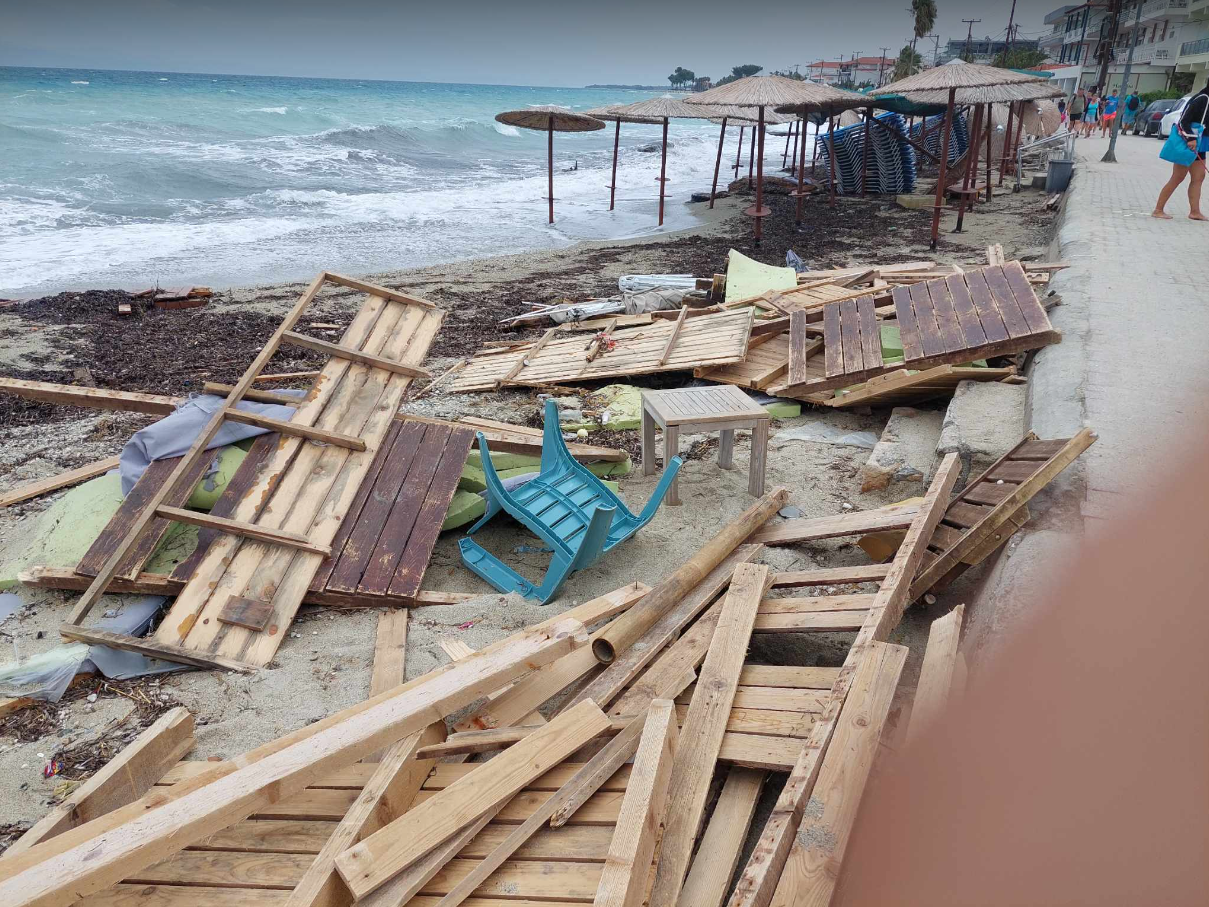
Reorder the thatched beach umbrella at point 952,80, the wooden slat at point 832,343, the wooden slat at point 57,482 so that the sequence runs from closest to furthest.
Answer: the wooden slat at point 57,482, the wooden slat at point 832,343, the thatched beach umbrella at point 952,80

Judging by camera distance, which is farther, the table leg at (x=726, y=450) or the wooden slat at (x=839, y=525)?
the table leg at (x=726, y=450)

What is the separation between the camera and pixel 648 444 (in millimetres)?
6156

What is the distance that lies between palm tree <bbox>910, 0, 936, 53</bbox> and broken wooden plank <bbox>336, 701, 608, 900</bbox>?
76751 mm

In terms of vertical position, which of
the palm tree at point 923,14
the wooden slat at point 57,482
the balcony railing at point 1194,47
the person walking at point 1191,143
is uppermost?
the palm tree at point 923,14

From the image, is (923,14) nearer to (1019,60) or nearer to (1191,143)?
(1019,60)

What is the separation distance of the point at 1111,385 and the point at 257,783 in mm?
5482

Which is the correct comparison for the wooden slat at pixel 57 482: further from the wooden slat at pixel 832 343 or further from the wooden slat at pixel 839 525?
the wooden slat at pixel 832 343

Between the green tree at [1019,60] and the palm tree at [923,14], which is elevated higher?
the palm tree at [923,14]

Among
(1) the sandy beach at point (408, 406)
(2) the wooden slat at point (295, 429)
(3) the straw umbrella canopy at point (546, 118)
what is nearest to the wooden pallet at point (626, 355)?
(1) the sandy beach at point (408, 406)

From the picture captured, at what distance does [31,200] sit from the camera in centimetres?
2134

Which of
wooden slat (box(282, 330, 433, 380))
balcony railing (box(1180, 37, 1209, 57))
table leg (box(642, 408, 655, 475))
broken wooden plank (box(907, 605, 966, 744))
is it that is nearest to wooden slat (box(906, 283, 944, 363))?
table leg (box(642, 408, 655, 475))

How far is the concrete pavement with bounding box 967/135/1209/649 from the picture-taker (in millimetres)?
3691

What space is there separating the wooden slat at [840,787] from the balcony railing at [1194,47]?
56427 mm

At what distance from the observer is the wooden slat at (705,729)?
2.43 metres
